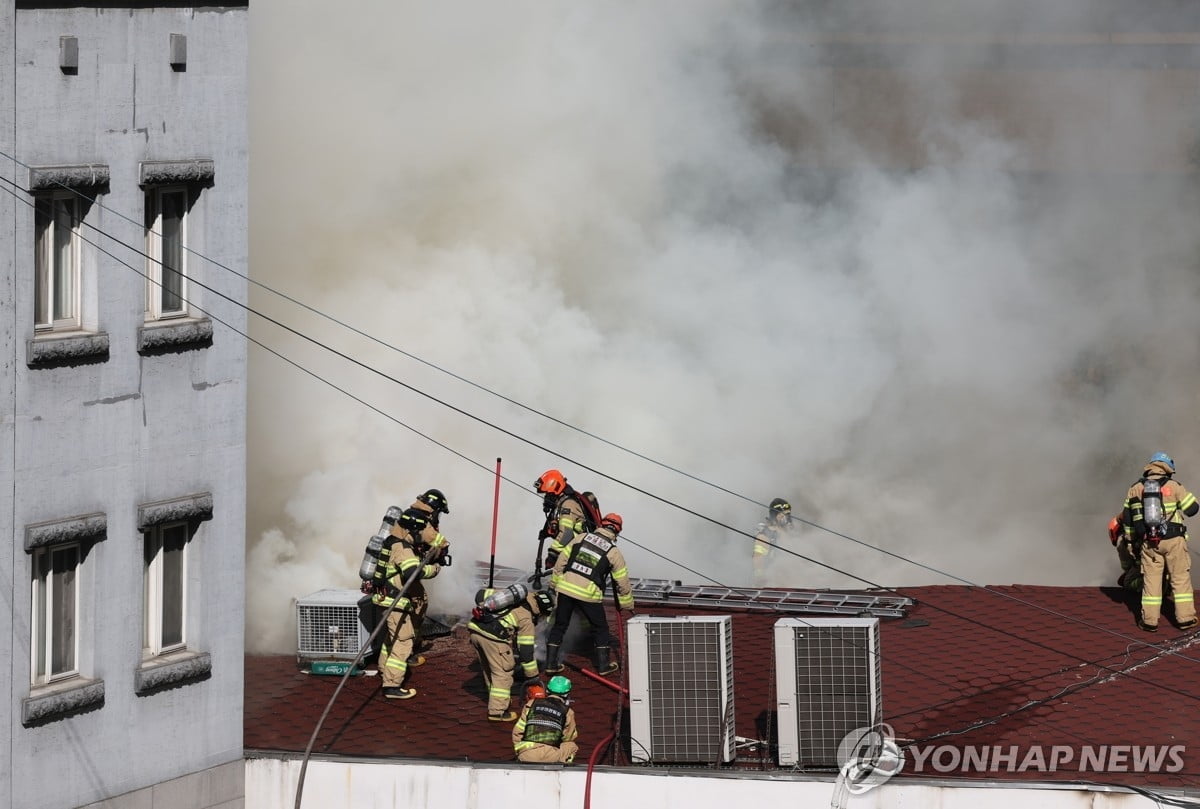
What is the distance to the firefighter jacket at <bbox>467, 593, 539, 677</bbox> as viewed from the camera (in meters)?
12.1

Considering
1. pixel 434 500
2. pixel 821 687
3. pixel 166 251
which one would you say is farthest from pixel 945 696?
pixel 166 251

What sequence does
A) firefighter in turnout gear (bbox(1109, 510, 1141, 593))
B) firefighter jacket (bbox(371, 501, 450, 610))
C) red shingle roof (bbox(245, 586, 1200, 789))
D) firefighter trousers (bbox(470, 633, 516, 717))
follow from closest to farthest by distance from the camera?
red shingle roof (bbox(245, 586, 1200, 789)) → firefighter trousers (bbox(470, 633, 516, 717)) → firefighter jacket (bbox(371, 501, 450, 610)) → firefighter in turnout gear (bbox(1109, 510, 1141, 593))

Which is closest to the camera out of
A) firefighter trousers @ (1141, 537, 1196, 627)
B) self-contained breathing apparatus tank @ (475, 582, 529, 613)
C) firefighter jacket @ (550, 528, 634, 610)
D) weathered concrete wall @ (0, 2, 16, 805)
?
weathered concrete wall @ (0, 2, 16, 805)

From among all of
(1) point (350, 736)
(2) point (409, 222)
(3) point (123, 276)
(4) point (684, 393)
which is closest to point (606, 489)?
(4) point (684, 393)

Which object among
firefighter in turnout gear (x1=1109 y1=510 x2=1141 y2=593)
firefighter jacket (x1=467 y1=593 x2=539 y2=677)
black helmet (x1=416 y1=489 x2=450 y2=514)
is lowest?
firefighter jacket (x1=467 y1=593 x2=539 y2=677)

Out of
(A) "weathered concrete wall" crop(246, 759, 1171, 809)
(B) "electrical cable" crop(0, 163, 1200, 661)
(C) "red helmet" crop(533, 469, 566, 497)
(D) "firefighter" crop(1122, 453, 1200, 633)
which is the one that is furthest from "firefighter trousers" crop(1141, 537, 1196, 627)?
(C) "red helmet" crop(533, 469, 566, 497)

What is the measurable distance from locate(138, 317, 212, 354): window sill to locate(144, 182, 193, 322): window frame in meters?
0.07

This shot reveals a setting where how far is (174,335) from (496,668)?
311 cm

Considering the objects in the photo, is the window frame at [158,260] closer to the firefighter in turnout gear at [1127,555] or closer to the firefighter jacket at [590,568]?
the firefighter jacket at [590,568]

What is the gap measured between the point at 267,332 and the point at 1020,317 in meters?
9.60

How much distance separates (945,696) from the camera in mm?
12727

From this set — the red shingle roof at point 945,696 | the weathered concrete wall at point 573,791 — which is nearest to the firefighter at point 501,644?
the red shingle roof at point 945,696

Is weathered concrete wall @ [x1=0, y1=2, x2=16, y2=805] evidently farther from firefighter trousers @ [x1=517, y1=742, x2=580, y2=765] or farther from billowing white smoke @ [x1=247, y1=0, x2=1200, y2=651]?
billowing white smoke @ [x1=247, y1=0, x2=1200, y2=651]

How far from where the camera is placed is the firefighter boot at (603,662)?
13.2 metres
